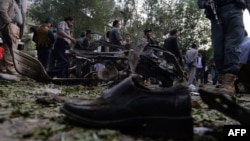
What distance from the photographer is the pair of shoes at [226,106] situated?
1.97 meters

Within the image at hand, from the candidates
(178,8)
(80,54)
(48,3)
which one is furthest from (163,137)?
(178,8)

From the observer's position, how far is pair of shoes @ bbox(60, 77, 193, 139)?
6.15 feet

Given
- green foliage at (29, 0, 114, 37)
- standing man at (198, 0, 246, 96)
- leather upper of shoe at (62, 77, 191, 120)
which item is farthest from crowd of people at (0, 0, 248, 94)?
green foliage at (29, 0, 114, 37)

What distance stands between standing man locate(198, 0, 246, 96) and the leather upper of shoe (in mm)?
2732

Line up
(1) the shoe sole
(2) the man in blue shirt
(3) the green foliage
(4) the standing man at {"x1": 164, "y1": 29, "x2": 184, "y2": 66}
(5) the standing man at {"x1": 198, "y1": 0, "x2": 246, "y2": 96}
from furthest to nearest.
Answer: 1. (3) the green foliage
2. (4) the standing man at {"x1": 164, "y1": 29, "x2": 184, "y2": 66}
3. (2) the man in blue shirt
4. (5) the standing man at {"x1": 198, "y1": 0, "x2": 246, "y2": 96}
5. (1) the shoe sole

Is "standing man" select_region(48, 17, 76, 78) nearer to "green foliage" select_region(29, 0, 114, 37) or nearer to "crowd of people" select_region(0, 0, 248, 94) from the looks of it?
"crowd of people" select_region(0, 0, 248, 94)

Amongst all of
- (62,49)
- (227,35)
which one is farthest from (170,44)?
(227,35)

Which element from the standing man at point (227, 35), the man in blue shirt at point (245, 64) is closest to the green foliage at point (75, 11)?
the man in blue shirt at point (245, 64)

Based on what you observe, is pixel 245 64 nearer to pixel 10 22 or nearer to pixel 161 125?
pixel 10 22

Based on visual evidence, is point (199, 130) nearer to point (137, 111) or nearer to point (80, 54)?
point (137, 111)

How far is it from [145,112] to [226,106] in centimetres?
47

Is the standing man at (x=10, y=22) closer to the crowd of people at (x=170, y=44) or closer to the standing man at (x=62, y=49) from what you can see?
the crowd of people at (x=170, y=44)

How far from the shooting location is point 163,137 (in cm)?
189

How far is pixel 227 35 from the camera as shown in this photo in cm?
470
